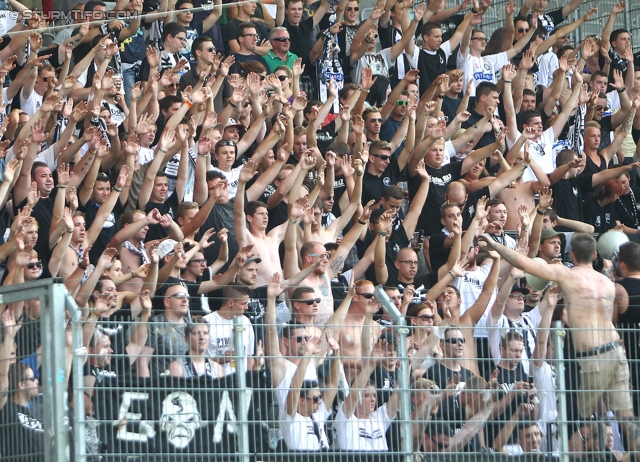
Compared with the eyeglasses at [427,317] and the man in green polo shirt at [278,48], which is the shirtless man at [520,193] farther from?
the eyeglasses at [427,317]

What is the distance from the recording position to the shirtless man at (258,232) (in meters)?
11.6

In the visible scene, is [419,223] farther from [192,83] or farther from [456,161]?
[192,83]

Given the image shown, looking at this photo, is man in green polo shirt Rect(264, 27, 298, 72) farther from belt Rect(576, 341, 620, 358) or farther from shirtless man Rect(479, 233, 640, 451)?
belt Rect(576, 341, 620, 358)

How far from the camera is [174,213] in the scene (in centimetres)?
1238

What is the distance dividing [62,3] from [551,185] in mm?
5701

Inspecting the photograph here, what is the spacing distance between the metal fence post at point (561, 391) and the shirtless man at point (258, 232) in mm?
3917

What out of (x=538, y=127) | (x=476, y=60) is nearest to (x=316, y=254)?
(x=538, y=127)

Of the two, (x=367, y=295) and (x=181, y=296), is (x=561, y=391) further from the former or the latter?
(x=181, y=296)

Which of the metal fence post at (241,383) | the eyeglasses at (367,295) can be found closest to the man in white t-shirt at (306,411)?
the metal fence post at (241,383)

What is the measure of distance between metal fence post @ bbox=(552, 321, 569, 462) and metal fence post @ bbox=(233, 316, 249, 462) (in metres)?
1.85

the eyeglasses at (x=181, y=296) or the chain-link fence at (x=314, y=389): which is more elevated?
the eyeglasses at (x=181, y=296)

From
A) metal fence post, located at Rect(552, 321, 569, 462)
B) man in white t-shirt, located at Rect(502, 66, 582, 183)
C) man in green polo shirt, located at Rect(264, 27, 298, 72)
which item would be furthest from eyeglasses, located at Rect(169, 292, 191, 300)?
man in green polo shirt, located at Rect(264, 27, 298, 72)

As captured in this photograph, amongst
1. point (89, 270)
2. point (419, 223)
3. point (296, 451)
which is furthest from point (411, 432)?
point (419, 223)

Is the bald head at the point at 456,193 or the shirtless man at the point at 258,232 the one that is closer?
the shirtless man at the point at 258,232
